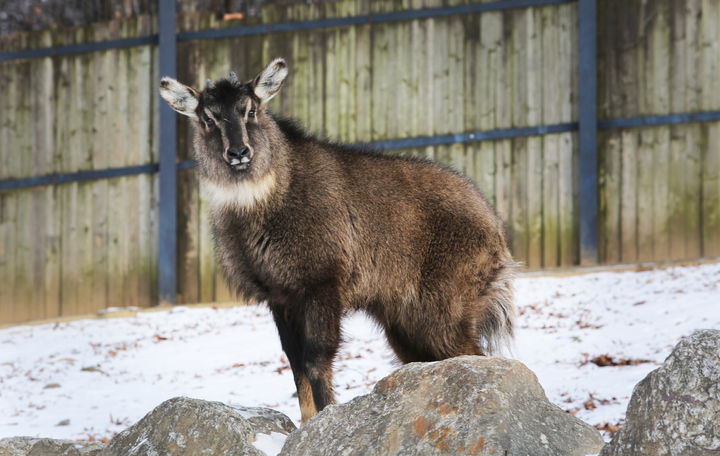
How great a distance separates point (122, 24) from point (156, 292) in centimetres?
333

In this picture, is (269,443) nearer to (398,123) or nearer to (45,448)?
(45,448)

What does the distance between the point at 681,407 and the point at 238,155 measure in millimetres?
3294

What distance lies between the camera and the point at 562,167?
1243cm

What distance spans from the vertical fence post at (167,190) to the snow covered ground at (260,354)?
47 centimetres

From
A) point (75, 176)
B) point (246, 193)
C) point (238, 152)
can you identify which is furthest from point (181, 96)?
point (75, 176)

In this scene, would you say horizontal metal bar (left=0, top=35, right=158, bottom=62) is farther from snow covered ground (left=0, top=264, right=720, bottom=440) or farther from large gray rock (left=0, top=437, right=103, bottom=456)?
large gray rock (left=0, top=437, right=103, bottom=456)

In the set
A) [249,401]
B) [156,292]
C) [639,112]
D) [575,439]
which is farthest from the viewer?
[156,292]

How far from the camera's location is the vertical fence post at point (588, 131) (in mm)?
12211

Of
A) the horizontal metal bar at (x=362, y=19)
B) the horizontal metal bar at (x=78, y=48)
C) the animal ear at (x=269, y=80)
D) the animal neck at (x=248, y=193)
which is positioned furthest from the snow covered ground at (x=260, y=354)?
the horizontal metal bar at (x=78, y=48)

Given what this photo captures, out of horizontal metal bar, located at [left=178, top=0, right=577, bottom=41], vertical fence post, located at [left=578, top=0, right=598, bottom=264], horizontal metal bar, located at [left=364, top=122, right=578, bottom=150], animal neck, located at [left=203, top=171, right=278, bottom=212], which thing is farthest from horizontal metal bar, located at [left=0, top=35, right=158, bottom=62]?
animal neck, located at [left=203, top=171, right=278, bottom=212]

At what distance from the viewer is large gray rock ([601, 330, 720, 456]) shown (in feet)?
12.6

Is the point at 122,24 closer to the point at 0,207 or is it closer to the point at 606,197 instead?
the point at 0,207

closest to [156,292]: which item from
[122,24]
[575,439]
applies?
[122,24]

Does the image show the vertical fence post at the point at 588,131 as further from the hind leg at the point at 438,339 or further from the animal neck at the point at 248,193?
the animal neck at the point at 248,193
